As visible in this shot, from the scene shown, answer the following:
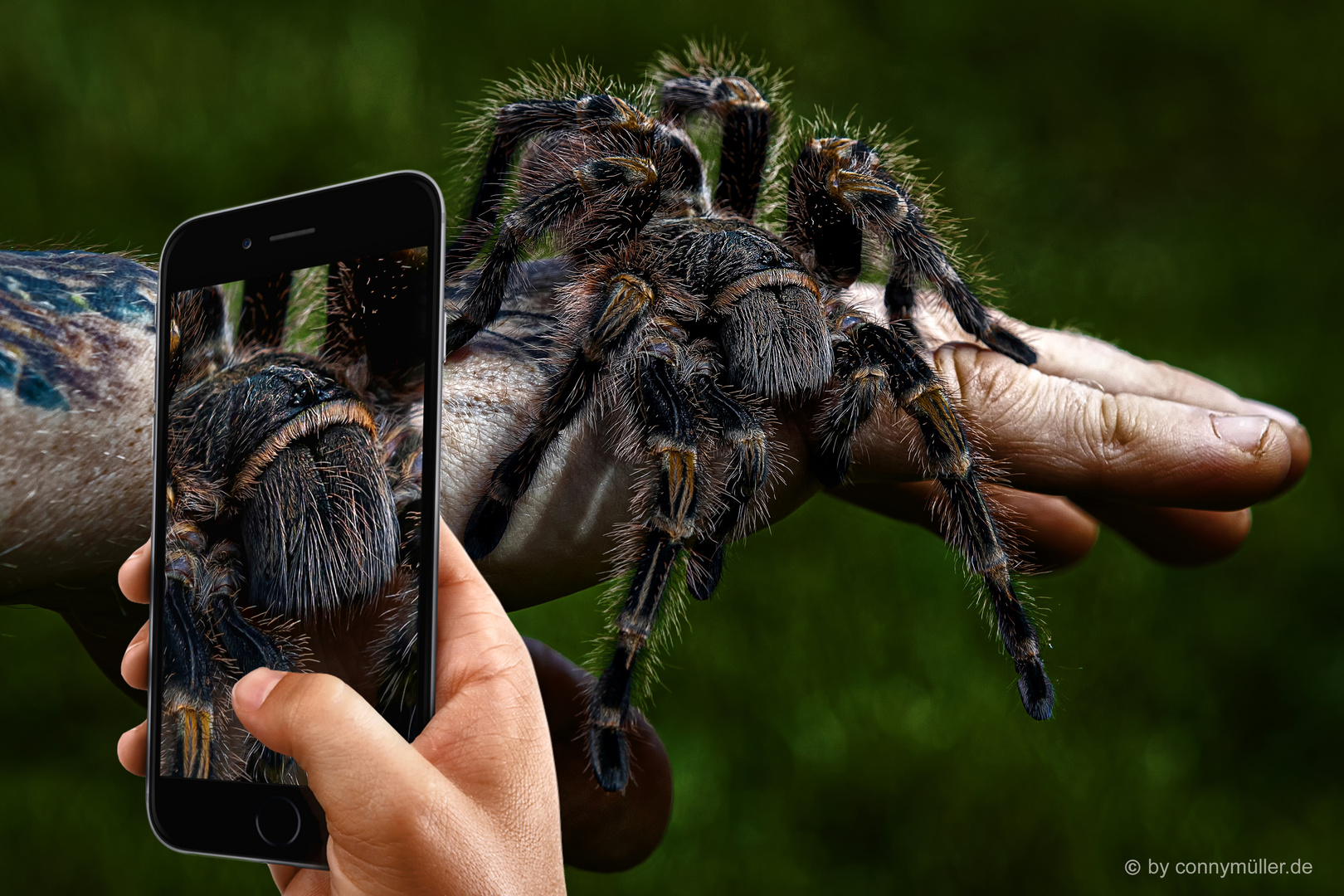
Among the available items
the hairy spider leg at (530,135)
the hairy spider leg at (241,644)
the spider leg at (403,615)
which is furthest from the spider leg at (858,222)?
the hairy spider leg at (241,644)

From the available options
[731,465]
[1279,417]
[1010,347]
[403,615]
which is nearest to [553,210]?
[731,465]

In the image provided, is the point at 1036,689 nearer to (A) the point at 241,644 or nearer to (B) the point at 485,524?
(B) the point at 485,524

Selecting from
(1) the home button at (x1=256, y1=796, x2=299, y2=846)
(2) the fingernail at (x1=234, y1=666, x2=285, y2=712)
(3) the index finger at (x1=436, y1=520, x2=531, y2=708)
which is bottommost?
(1) the home button at (x1=256, y1=796, x2=299, y2=846)

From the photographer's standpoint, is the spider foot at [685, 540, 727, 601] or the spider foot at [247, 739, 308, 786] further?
the spider foot at [685, 540, 727, 601]

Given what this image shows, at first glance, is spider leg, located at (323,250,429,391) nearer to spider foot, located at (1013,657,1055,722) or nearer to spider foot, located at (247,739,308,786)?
spider foot, located at (247,739,308,786)

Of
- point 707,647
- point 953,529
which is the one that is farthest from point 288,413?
point 707,647

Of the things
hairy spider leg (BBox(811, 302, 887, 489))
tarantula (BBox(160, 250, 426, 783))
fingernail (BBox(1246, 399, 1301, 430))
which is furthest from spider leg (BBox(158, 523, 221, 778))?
fingernail (BBox(1246, 399, 1301, 430))
